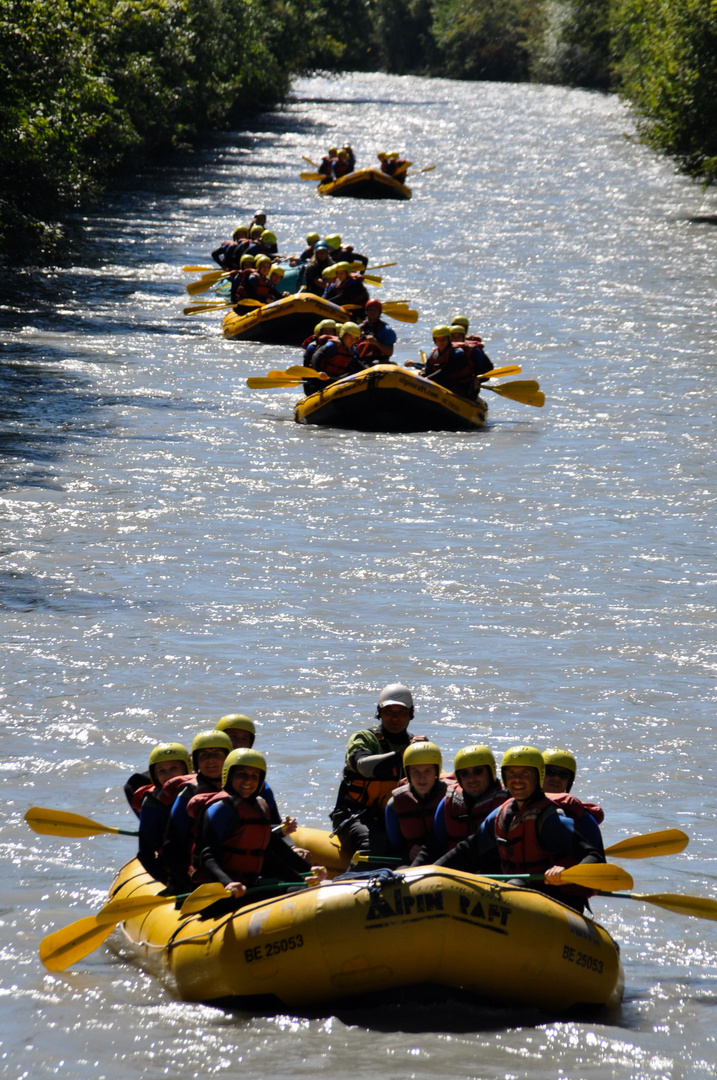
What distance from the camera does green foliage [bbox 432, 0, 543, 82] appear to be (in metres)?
79.4

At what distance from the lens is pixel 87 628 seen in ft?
36.9

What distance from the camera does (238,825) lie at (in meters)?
6.75

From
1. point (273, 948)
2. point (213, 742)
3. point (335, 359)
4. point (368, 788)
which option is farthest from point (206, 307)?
point (273, 948)

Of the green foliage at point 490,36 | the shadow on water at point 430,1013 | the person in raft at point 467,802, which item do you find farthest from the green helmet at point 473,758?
the green foliage at point 490,36

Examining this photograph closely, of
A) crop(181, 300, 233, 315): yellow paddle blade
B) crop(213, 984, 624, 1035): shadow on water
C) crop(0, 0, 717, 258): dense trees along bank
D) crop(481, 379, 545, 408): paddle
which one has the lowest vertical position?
crop(181, 300, 233, 315): yellow paddle blade

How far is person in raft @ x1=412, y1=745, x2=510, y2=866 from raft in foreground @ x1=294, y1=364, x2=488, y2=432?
1009 centimetres

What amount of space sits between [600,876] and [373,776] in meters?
1.50

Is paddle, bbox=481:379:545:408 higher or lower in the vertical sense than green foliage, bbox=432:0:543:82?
lower

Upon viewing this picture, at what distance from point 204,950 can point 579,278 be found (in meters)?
22.9

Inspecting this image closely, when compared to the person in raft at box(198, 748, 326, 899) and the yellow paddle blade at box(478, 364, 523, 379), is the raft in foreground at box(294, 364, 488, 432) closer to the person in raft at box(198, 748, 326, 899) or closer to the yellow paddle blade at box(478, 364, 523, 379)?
the yellow paddle blade at box(478, 364, 523, 379)

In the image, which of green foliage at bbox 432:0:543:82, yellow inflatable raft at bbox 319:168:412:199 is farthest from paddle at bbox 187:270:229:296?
green foliage at bbox 432:0:543:82

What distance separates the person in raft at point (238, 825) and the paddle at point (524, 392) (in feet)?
38.1

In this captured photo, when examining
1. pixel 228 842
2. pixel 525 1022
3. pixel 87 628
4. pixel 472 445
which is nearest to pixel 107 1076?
pixel 228 842

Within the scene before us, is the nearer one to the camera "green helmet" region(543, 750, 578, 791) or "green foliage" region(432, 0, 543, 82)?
"green helmet" region(543, 750, 578, 791)
